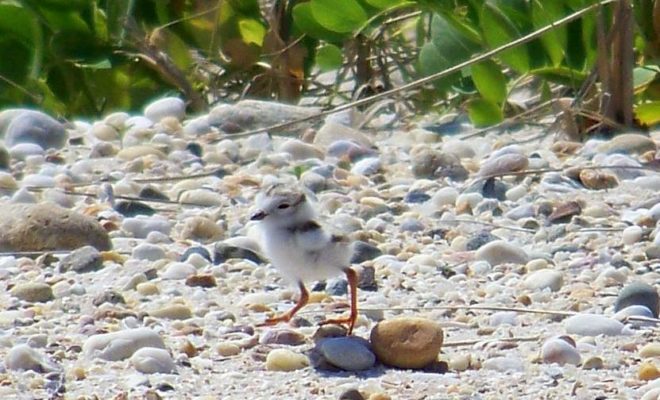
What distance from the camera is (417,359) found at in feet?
11.2

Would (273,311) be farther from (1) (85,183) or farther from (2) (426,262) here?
(1) (85,183)

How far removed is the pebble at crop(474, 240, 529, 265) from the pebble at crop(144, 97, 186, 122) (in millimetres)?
2682

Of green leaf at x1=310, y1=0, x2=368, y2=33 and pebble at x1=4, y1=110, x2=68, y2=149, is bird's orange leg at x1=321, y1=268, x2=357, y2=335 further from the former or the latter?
green leaf at x1=310, y1=0, x2=368, y2=33

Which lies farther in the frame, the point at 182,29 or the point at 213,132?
the point at 182,29

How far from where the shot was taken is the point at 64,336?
3.70m

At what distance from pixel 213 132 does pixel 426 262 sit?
2204 millimetres

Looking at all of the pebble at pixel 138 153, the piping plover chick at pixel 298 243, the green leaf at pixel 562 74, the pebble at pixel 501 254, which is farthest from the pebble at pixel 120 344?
the green leaf at pixel 562 74

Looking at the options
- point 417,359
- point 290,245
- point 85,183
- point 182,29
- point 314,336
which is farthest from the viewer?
point 182,29

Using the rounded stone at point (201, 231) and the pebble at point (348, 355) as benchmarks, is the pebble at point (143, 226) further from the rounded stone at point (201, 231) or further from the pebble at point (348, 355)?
the pebble at point (348, 355)

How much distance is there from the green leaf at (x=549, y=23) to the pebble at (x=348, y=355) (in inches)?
111

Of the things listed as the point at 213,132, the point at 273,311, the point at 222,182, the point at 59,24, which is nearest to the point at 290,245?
the point at 273,311

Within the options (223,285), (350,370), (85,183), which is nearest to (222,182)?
(85,183)

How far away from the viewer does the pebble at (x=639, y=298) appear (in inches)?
149

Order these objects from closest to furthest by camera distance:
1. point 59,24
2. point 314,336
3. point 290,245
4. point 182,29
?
1. point 314,336
2. point 290,245
3. point 59,24
4. point 182,29
